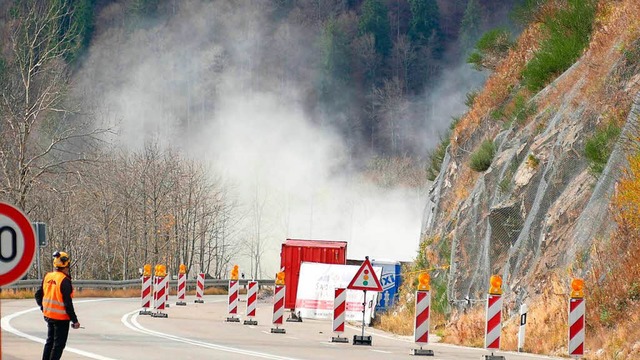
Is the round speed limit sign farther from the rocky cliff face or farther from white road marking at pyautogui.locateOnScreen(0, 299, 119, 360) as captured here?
the rocky cliff face

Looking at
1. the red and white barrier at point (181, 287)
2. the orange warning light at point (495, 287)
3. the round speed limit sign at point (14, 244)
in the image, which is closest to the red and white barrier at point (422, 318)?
the orange warning light at point (495, 287)

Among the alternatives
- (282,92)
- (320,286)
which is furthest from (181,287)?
(282,92)

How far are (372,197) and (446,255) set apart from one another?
9224 cm

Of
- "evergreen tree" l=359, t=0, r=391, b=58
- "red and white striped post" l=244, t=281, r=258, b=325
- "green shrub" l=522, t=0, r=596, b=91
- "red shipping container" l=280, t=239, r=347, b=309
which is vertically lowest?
"red and white striped post" l=244, t=281, r=258, b=325

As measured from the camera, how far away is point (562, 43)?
1165 inches

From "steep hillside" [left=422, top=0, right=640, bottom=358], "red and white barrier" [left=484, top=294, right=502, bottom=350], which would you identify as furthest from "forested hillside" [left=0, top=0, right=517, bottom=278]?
"red and white barrier" [left=484, top=294, right=502, bottom=350]

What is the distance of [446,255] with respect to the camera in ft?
103

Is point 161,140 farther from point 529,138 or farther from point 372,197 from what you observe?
point 529,138

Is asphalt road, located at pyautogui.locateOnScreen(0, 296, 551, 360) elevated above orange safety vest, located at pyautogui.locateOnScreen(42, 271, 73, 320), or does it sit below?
below

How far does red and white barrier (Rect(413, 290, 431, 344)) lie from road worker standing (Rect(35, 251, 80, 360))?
270 inches

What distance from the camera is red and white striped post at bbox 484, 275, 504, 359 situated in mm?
18719

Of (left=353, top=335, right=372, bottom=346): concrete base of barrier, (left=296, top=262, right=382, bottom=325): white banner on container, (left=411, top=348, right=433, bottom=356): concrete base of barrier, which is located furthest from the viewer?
(left=296, top=262, right=382, bottom=325): white banner on container

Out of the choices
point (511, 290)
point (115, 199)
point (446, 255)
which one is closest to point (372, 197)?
point (115, 199)

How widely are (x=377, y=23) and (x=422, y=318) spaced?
149m
